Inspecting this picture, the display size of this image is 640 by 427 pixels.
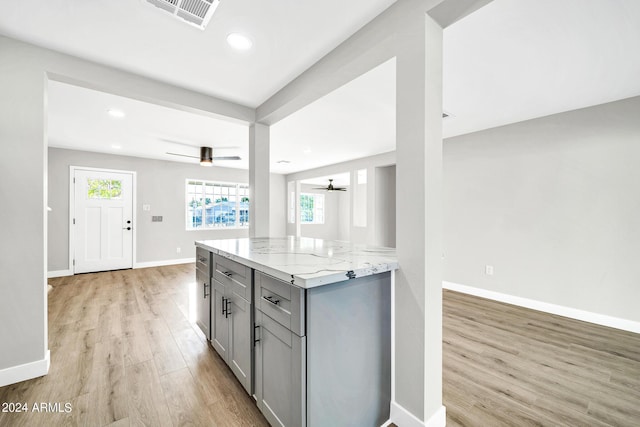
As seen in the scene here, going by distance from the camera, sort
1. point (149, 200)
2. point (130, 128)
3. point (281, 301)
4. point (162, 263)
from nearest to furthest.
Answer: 1. point (281, 301)
2. point (130, 128)
3. point (149, 200)
4. point (162, 263)

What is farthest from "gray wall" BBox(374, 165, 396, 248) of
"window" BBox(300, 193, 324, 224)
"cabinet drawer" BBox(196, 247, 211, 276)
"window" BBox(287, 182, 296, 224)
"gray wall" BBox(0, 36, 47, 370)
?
Result: "gray wall" BBox(0, 36, 47, 370)

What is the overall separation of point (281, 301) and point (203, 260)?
4.68 ft

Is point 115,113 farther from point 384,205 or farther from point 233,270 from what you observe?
point 384,205

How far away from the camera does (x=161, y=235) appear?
5.99 m

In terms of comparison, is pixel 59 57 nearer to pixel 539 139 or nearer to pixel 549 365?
pixel 549 365

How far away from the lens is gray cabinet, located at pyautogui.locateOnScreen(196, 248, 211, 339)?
227cm

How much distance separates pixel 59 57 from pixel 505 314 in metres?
5.09

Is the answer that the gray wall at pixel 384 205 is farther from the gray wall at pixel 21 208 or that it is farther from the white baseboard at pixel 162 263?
the gray wall at pixel 21 208

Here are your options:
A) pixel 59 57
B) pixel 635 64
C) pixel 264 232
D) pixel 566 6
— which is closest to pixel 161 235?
pixel 264 232

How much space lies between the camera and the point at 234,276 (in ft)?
5.87

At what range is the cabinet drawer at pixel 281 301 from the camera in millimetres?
1165

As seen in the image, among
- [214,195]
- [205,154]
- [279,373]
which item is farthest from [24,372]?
[214,195]

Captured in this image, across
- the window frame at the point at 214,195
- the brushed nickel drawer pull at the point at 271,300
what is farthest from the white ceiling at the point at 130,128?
the brushed nickel drawer pull at the point at 271,300

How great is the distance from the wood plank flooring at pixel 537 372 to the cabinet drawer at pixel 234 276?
146cm
